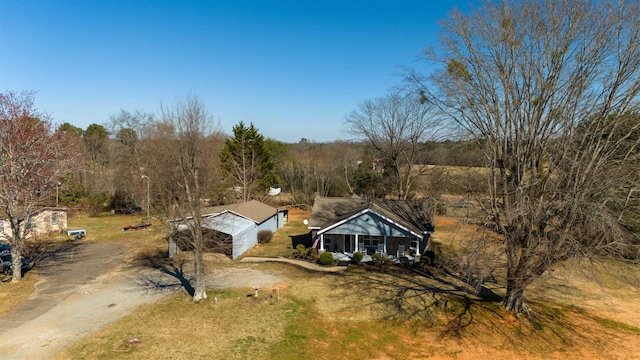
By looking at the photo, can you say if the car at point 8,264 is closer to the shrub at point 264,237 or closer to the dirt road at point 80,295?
the dirt road at point 80,295

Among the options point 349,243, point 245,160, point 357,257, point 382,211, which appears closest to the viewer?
point 357,257

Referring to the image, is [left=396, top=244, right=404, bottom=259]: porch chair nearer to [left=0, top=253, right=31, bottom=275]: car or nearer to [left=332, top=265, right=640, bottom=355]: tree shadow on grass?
[left=332, top=265, right=640, bottom=355]: tree shadow on grass

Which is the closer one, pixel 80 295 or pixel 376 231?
pixel 80 295

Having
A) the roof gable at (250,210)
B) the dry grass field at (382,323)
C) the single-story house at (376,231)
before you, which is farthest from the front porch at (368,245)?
the roof gable at (250,210)

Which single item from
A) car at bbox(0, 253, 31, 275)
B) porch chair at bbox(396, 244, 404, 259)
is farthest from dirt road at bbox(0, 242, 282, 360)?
porch chair at bbox(396, 244, 404, 259)

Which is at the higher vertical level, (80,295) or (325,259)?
(325,259)

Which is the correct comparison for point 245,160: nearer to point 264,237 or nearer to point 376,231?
point 264,237

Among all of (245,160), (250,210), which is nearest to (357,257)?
(250,210)
